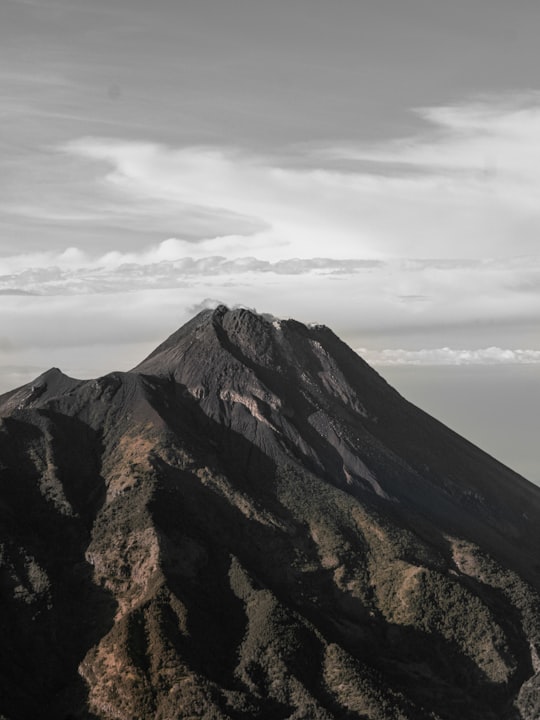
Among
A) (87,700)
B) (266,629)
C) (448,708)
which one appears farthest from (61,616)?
(448,708)

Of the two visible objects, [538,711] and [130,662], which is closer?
[130,662]

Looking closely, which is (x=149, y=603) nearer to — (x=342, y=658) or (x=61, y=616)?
(x=61, y=616)

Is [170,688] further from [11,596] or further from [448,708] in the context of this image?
[448,708]

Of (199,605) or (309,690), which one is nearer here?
(309,690)

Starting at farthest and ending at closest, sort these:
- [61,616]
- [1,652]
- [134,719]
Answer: [61,616] < [1,652] < [134,719]

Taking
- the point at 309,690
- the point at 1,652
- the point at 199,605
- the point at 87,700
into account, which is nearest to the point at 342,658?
the point at 309,690

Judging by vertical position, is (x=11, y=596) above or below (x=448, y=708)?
above

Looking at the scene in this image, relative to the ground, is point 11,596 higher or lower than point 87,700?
higher

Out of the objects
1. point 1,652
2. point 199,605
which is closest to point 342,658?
point 199,605

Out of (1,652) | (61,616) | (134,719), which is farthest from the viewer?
(61,616)
